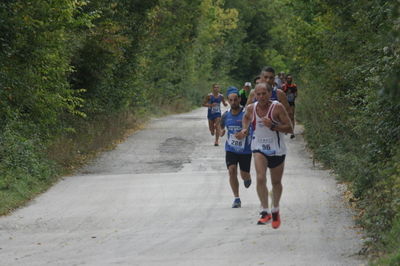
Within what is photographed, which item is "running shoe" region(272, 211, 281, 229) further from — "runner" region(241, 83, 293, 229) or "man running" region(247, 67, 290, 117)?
"man running" region(247, 67, 290, 117)

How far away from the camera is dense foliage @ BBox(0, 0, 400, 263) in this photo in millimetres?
9938

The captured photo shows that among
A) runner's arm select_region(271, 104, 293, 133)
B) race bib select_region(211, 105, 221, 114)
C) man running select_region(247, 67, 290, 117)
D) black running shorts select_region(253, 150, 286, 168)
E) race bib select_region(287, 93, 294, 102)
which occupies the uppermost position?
man running select_region(247, 67, 290, 117)

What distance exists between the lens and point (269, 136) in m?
10.6

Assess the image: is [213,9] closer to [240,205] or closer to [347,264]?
[240,205]

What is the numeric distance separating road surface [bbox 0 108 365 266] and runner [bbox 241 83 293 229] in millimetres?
550

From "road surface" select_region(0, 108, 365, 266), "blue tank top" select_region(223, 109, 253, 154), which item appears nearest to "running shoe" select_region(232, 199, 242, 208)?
"road surface" select_region(0, 108, 365, 266)

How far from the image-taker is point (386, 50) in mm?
8781

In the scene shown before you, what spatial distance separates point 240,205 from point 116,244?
341 cm

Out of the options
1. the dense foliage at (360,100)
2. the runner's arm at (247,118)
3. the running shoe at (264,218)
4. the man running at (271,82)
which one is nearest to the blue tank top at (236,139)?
the man running at (271,82)

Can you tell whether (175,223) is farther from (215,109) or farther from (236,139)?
(215,109)

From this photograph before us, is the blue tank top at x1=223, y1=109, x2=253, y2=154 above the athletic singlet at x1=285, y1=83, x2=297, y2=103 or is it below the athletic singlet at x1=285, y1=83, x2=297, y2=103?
above

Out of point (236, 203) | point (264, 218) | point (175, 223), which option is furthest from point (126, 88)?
point (264, 218)

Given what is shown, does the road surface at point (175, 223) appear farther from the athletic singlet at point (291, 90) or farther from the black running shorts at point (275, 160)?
the athletic singlet at point (291, 90)

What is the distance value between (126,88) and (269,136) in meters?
18.6
